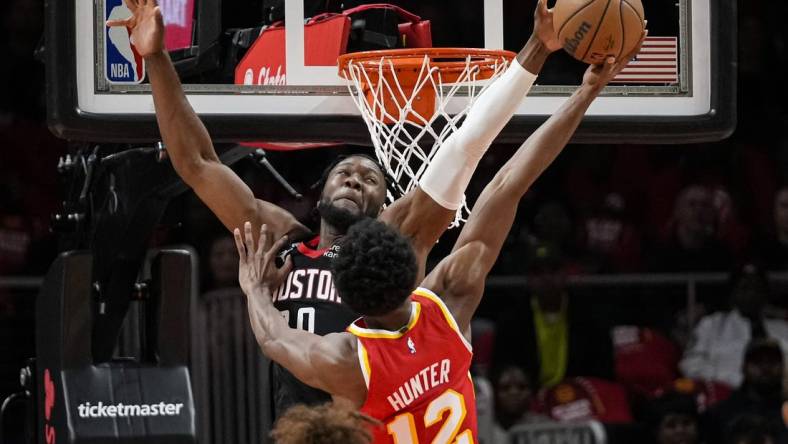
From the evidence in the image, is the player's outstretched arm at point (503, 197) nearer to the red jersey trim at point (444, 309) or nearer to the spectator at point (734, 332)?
the red jersey trim at point (444, 309)

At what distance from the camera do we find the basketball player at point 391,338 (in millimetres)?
3465

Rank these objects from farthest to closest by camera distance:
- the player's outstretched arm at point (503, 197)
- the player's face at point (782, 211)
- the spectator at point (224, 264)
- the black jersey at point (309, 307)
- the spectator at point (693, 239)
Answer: the player's face at point (782, 211) < the spectator at point (693, 239) < the spectator at point (224, 264) < the black jersey at point (309, 307) < the player's outstretched arm at point (503, 197)

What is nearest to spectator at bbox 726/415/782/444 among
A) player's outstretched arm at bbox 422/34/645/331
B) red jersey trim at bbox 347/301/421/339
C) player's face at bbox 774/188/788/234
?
player's face at bbox 774/188/788/234

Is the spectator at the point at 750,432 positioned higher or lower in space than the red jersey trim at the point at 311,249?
lower

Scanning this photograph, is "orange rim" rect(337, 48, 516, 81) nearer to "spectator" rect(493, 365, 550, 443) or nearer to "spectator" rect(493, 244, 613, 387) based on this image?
"spectator" rect(493, 365, 550, 443)

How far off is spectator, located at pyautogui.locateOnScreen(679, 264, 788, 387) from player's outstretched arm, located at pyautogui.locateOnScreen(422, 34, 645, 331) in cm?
441

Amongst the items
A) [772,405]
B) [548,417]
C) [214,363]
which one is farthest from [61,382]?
[772,405]

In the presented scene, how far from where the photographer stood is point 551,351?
7953mm

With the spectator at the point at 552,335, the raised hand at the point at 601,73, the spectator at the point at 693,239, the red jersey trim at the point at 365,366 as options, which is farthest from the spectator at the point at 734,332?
the red jersey trim at the point at 365,366

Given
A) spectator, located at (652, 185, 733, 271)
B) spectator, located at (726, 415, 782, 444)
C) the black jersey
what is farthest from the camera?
spectator, located at (652, 185, 733, 271)

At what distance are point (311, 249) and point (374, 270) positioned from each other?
1017 millimetres

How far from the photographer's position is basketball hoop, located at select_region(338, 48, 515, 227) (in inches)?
182

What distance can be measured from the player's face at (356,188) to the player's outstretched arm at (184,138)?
0.59 feet

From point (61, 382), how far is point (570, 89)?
2.15 metres
